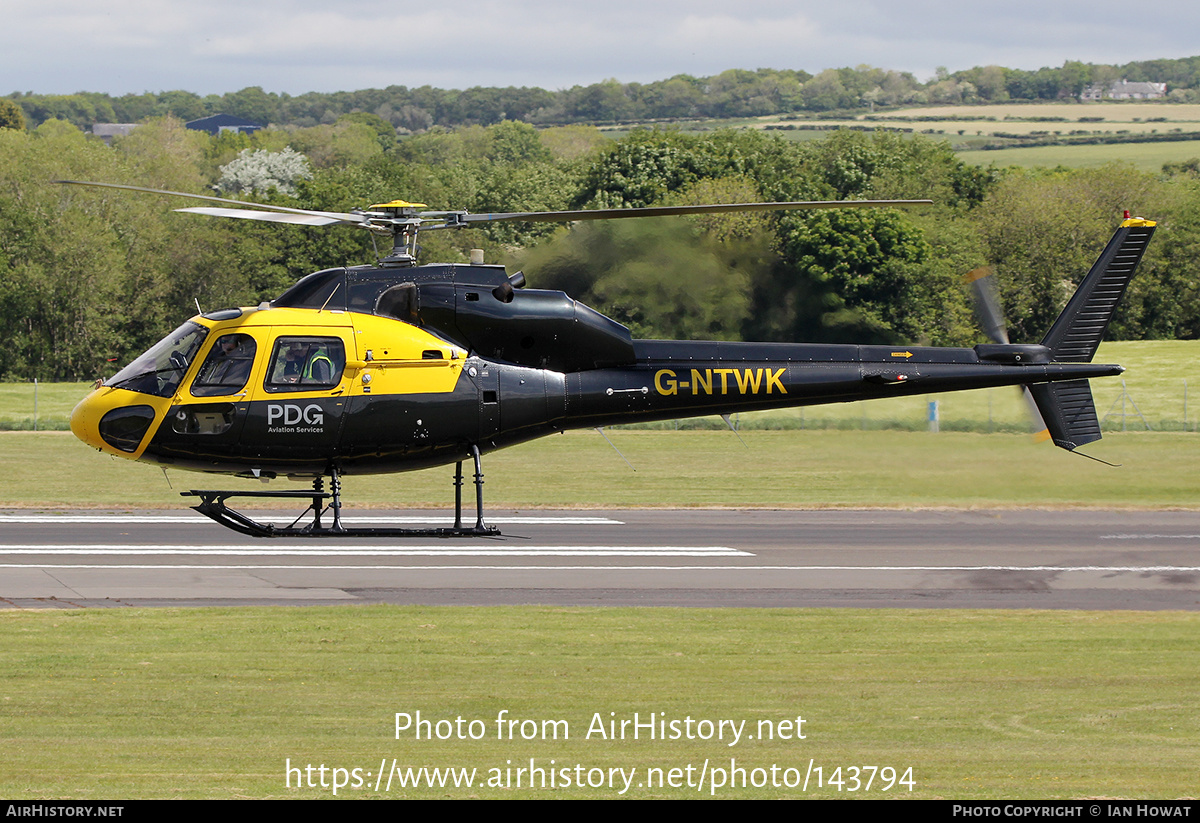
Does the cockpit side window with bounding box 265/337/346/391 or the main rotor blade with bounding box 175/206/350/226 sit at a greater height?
the main rotor blade with bounding box 175/206/350/226

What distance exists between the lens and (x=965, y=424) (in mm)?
24625

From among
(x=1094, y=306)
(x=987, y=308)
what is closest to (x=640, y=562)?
(x=987, y=308)

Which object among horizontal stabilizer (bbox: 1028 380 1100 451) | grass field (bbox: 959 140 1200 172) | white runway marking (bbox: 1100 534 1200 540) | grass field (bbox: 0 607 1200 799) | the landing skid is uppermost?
grass field (bbox: 959 140 1200 172)

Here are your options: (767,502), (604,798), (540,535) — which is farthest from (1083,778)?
(767,502)

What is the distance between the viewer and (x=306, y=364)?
16.8m

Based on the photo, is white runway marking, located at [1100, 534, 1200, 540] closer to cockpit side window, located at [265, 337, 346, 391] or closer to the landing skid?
the landing skid

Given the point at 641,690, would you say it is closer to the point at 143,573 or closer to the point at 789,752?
the point at 789,752

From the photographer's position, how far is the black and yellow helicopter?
1677 cm

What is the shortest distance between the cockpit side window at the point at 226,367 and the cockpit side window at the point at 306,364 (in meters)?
0.33

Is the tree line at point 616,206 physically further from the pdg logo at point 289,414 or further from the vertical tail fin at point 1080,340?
the pdg logo at point 289,414

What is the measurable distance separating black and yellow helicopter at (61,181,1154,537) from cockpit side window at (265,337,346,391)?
2 cm

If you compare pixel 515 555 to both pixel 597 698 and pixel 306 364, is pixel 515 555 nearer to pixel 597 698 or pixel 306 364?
pixel 597 698

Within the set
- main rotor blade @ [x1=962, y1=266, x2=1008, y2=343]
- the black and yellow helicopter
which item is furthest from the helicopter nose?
main rotor blade @ [x1=962, y1=266, x2=1008, y2=343]

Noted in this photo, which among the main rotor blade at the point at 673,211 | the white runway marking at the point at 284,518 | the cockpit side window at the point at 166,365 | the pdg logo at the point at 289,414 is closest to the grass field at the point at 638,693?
the pdg logo at the point at 289,414
